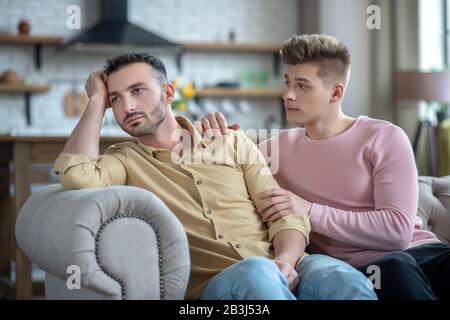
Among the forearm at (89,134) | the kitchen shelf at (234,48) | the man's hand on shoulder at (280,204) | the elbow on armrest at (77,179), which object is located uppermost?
the kitchen shelf at (234,48)

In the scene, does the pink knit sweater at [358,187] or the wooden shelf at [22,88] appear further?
the wooden shelf at [22,88]

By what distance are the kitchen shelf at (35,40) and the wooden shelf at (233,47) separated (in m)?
1.09

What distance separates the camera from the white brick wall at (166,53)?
249 inches

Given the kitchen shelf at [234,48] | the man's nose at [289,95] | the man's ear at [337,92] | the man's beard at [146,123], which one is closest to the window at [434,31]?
the kitchen shelf at [234,48]

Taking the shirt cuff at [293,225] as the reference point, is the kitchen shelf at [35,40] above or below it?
above

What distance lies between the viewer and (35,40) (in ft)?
20.2

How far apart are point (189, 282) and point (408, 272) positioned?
0.56 metres

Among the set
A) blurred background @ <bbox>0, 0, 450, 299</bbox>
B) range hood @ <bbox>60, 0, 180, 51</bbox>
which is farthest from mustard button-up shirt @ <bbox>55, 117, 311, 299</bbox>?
range hood @ <bbox>60, 0, 180, 51</bbox>

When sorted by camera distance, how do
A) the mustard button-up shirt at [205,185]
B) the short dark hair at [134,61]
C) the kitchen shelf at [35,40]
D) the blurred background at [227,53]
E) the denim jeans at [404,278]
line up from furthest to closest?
the kitchen shelf at [35,40]
the blurred background at [227,53]
the short dark hair at [134,61]
the mustard button-up shirt at [205,185]
the denim jeans at [404,278]

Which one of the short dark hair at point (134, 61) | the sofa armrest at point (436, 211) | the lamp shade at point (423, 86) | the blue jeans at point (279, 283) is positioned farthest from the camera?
the lamp shade at point (423, 86)

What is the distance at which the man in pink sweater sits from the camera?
2.07m

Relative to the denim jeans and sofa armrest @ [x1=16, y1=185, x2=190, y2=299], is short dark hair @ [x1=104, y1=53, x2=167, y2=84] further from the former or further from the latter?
the denim jeans

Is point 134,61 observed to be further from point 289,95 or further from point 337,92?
point 337,92

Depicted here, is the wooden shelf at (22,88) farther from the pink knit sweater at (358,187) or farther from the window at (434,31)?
the pink knit sweater at (358,187)
